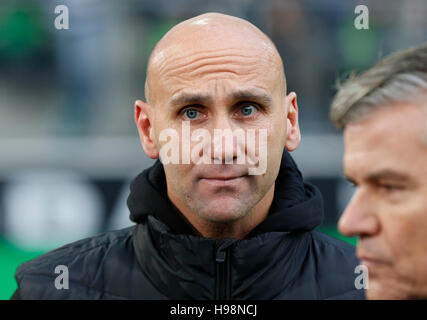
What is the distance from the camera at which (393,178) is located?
171 cm

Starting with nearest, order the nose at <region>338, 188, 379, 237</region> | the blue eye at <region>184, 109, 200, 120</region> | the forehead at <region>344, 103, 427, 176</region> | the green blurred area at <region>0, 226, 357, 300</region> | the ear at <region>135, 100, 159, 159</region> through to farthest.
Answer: the forehead at <region>344, 103, 427, 176</region>
the nose at <region>338, 188, 379, 237</region>
the blue eye at <region>184, 109, 200, 120</region>
the ear at <region>135, 100, 159, 159</region>
the green blurred area at <region>0, 226, 357, 300</region>

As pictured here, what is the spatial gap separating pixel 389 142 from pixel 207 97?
0.89m

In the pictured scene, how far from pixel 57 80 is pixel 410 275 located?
6.13 meters

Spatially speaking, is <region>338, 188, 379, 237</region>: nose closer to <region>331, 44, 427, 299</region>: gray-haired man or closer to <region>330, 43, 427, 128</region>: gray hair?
<region>331, 44, 427, 299</region>: gray-haired man

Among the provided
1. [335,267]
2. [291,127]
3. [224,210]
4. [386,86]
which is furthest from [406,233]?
[291,127]

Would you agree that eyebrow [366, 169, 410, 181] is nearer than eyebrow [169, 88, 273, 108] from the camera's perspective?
Yes

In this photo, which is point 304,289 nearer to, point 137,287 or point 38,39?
point 137,287

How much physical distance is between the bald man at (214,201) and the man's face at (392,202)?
68 cm

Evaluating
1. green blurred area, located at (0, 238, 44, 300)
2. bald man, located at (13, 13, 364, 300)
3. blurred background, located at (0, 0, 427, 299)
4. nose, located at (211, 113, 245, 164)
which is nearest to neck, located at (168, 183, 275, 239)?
bald man, located at (13, 13, 364, 300)

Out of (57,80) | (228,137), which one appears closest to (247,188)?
(228,137)

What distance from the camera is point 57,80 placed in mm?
7398

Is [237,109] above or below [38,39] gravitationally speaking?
below

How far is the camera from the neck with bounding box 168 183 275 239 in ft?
8.44

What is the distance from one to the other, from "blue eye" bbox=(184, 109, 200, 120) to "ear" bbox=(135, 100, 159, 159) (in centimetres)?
24
